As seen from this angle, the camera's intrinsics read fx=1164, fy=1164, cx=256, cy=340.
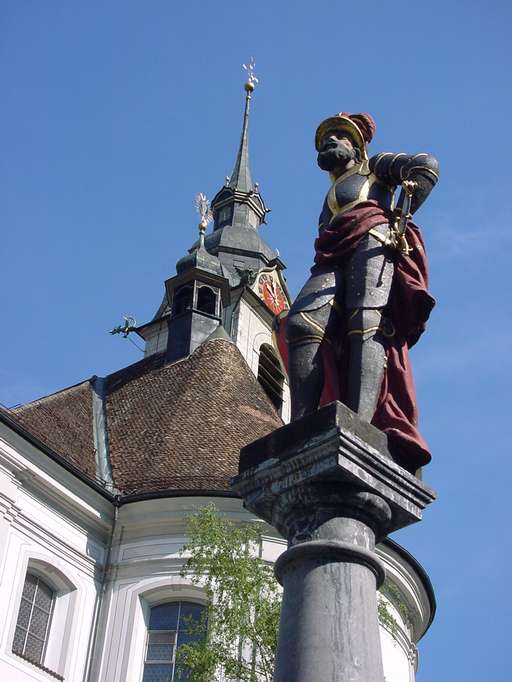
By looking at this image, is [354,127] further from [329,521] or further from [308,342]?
[329,521]

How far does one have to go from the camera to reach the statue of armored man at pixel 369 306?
6465 millimetres

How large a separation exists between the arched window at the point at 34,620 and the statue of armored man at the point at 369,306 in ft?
42.4

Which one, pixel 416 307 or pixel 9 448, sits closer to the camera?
pixel 416 307

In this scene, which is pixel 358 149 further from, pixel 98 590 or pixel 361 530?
pixel 98 590

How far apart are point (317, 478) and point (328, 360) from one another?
1034 mm

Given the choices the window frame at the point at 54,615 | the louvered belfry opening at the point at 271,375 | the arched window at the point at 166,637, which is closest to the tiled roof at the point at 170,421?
the arched window at the point at 166,637

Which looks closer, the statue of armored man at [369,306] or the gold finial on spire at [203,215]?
the statue of armored man at [369,306]

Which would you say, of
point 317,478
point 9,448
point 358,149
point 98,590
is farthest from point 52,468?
point 317,478

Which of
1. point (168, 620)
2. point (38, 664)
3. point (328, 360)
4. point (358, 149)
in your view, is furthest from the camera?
point (168, 620)

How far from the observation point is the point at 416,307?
679 centimetres

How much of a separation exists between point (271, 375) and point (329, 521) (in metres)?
29.9

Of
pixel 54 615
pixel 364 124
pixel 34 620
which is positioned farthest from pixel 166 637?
pixel 364 124

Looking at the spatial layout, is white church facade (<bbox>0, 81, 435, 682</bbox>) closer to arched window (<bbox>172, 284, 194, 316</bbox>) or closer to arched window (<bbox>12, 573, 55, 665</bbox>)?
arched window (<bbox>12, 573, 55, 665</bbox>)

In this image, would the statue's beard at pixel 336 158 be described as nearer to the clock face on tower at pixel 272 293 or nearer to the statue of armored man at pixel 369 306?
the statue of armored man at pixel 369 306
